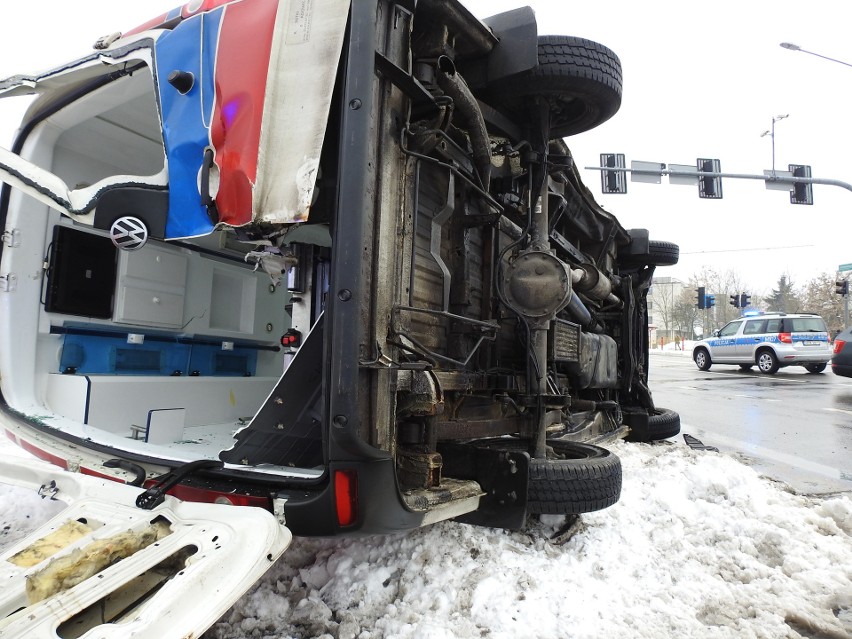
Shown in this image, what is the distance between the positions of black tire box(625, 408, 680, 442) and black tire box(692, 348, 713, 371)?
53.8 feet

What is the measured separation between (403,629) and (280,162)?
1.86 m

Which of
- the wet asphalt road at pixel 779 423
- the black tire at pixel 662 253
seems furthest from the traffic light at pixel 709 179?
the black tire at pixel 662 253

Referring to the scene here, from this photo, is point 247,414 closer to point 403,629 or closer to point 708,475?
point 403,629

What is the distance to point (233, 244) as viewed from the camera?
4.48 metres

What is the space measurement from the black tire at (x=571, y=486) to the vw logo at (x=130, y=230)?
1993 millimetres

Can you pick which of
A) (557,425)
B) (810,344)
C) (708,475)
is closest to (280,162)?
(557,425)

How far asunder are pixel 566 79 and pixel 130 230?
2.31 m

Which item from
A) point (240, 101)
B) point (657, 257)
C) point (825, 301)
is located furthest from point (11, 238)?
point (825, 301)

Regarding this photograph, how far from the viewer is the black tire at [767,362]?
17.9 meters

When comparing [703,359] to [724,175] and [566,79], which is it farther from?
[566,79]

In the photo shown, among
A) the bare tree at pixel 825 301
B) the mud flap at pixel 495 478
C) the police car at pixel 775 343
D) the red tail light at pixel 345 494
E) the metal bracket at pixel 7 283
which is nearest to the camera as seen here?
the red tail light at pixel 345 494

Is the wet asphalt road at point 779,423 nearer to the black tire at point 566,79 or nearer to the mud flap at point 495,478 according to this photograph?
the mud flap at point 495,478

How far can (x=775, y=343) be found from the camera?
58.5 feet

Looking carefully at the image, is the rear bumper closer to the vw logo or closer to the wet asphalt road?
the wet asphalt road
